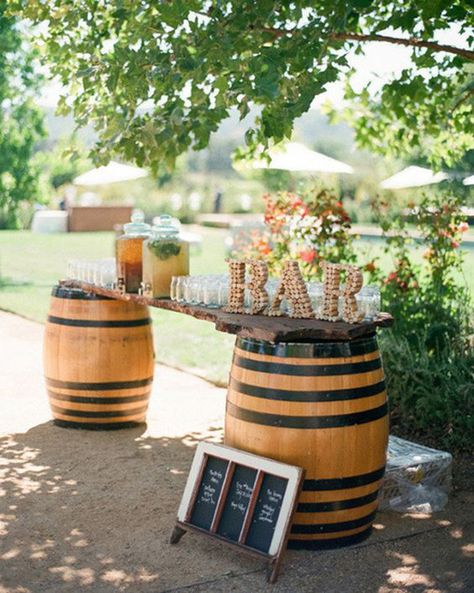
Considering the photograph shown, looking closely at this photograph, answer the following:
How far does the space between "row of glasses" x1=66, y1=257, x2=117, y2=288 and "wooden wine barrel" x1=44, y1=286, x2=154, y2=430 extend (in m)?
0.14

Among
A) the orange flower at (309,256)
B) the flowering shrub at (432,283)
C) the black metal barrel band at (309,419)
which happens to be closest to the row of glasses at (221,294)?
the black metal barrel band at (309,419)

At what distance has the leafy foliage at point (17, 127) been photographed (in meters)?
15.7

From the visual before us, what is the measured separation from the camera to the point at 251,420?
14.9 ft

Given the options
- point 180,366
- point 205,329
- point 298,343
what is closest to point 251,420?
point 298,343

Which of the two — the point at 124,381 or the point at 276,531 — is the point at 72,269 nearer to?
the point at 124,381

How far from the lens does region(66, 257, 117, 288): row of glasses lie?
6.46 m

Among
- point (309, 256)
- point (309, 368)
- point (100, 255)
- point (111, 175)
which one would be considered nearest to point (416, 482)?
point (309, 368)

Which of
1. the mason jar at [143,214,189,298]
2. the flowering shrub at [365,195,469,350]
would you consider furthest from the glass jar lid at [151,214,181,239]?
the flowering shrub at [365,195,469,350]

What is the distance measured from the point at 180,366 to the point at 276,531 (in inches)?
204

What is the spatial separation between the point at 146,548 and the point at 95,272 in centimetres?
241

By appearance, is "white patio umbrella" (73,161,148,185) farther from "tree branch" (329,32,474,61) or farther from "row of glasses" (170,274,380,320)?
"row of glasses" (170,274,380,320)

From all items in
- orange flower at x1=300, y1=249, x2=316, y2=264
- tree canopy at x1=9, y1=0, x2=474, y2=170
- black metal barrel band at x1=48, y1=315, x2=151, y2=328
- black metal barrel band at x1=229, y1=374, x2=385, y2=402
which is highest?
tree canopy at x1=9, y1=0, x2=474, y2=170

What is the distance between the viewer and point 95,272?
6578 mm

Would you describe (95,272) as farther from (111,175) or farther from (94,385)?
(111,175)
